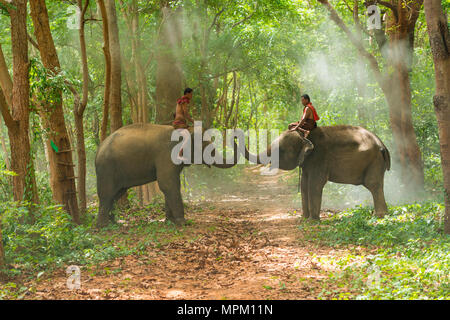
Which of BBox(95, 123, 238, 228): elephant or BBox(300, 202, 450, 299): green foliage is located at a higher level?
BBox(95, 123, 238, 228): elephant

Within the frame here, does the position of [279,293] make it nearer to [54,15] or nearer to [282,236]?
[282,236]

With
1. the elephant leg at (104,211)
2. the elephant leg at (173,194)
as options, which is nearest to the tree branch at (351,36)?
the elephant leg at (173,194)

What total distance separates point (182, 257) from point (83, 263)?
1618 mm

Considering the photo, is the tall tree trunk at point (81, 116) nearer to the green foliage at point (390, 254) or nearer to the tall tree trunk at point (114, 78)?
the tall tree trunk at point (114, 78)

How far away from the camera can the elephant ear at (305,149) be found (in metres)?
10.4


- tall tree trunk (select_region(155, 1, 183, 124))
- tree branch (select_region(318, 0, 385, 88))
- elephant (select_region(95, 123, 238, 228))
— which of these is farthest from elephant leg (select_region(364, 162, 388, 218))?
tall tree trunk (select_region(155, 1, 183, 124))

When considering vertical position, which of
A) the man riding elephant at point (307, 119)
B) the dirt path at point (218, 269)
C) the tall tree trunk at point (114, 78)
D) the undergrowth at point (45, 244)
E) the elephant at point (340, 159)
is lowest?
the dirt path at point (218, 269)

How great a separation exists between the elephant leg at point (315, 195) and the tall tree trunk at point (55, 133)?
497 cm

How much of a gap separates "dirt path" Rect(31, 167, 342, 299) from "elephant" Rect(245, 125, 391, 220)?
1.18 metres

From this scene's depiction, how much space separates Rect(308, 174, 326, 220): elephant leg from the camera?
10.5 m

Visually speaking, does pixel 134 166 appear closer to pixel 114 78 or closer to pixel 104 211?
pixel 104 211

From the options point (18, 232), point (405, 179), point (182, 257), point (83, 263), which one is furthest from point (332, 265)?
point (405, 179)

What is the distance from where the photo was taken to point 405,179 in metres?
12.6

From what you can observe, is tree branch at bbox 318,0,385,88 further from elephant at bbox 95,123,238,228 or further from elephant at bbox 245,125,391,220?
elephant at bbox 95,123,238,228
